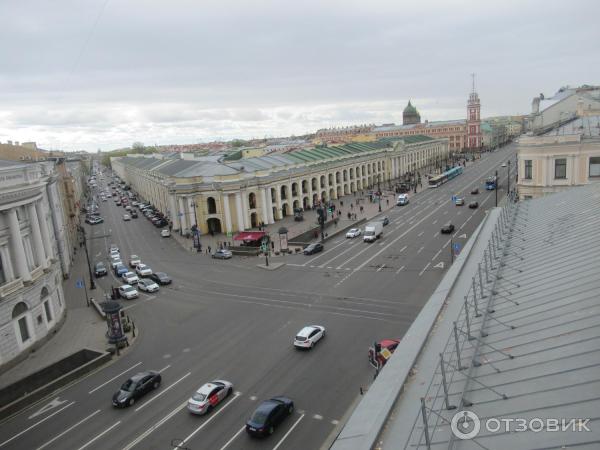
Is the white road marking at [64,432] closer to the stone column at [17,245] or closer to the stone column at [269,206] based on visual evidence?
the stone column at [17,245]

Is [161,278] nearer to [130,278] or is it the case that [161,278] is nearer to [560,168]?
[130,278]

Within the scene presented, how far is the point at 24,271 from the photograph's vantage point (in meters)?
28.4

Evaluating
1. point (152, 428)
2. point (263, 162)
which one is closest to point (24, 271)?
point (152, 428)

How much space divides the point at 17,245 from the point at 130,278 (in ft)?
47.6

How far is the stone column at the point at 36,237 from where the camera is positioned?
30844 millimetres

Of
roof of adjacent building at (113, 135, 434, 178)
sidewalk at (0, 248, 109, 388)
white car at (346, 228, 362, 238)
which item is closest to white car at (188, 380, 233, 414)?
sidewalk at (0, 248, 109, 388)

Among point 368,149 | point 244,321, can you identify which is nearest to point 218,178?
point 244,321

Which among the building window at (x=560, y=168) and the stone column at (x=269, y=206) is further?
the stone column at (x=269, y=206)

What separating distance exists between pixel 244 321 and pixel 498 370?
24.1 metres

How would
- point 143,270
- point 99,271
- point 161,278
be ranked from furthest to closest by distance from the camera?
1. point 99,271
2. point 143,270
3. point 161,278

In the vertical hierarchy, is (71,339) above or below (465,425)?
below

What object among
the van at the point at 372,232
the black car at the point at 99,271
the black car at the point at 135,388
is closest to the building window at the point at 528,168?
Result: the van at the point at 372,232

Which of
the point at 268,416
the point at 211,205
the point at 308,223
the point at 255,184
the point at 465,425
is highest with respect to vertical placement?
the point at 465,425

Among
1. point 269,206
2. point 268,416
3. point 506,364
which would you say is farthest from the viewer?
point 269,206
